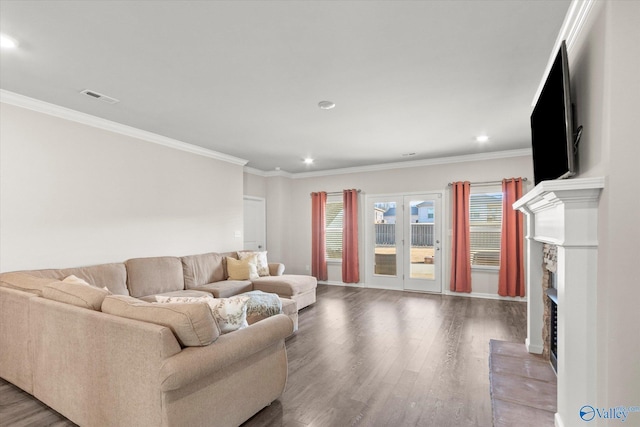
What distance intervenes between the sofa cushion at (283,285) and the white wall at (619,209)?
351 cm

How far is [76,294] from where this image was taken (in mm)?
2168

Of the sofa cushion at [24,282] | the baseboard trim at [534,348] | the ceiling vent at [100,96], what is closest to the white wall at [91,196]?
the sofa cushion at [24,282]

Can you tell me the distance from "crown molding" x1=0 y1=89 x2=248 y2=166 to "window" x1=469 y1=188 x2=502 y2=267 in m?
4.71

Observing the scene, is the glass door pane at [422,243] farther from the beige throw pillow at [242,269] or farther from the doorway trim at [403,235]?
the beige throw pillow at [242,269]

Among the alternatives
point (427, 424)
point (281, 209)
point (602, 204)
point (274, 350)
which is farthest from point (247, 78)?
point (281, 209)

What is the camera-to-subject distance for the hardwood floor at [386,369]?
7.27 ft

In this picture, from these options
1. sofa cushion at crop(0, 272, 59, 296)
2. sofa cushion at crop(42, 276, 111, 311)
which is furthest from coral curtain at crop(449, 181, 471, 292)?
sofa cushion at crop(0, 272, 59, 296)

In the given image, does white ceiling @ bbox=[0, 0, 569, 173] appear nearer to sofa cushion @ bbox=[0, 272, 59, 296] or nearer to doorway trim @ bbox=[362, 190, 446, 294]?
sofa cushion @ bbox=[0, 272, 59, 296]

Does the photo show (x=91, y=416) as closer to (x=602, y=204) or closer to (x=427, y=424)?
(x=427, y=424)

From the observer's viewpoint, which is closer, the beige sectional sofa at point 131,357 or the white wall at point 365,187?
the beige sectional sofa at point 131,357

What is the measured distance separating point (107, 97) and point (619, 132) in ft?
13.2

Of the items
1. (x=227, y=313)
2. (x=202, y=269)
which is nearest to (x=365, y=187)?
(x=202, y=269)

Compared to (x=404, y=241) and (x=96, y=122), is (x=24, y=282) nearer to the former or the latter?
(x=96, y=122)

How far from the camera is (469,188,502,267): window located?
18.3ft
